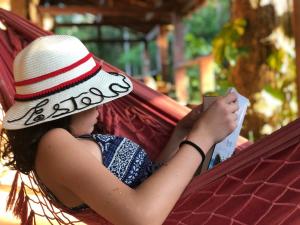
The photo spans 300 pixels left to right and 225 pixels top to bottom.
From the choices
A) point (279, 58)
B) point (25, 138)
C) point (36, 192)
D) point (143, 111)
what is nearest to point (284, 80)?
point (279, 58)

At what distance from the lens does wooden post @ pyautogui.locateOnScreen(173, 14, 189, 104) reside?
297 inches

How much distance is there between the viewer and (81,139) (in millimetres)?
948

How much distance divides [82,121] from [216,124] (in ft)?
0.75

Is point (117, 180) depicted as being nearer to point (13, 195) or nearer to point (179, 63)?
point (13, 195)

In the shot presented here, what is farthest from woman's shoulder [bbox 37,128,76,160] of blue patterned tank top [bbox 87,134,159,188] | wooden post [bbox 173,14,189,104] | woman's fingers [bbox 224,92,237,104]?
wooden post [bbox 173,14,189,104]

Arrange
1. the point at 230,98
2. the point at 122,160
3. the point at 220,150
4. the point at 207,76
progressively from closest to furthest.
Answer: the point at 230,98 → the point at 122,160 → the point at 220,150 → the point at 207,76

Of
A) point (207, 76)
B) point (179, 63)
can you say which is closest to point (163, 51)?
point (179, 63)

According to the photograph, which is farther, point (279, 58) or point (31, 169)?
point (279, 58)

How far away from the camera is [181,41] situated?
7949 mm

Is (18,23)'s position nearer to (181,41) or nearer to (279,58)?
(279,58)

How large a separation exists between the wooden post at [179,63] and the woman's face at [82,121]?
6.30 meters

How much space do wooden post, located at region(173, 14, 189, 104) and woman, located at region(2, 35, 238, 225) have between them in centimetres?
632

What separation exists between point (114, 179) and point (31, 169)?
223mm

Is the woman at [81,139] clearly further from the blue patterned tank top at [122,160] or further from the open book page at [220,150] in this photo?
the open book page at [220,150]
